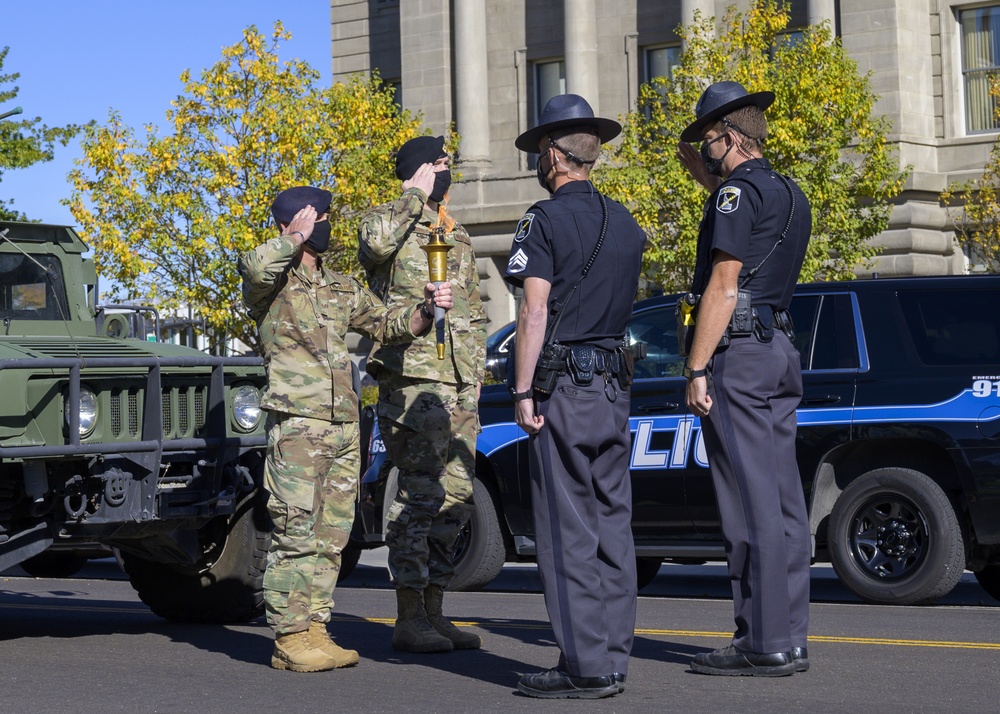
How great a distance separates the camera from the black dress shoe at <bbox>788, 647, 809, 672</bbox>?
6520 millimetres

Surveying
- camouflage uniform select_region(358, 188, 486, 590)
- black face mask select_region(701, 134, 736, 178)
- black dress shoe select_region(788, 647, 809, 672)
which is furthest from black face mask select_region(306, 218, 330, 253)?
black dress shoe select_region(788, 647, 809, 672)

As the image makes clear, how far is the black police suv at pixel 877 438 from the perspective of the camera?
9438 mm

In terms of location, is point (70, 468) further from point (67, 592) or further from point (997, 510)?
point (997, 510)

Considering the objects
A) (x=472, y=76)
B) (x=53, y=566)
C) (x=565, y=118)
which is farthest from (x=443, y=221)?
(x=472, y=76)

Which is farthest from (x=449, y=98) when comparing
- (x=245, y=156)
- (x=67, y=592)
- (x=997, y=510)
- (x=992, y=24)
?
(x=997, y=510)

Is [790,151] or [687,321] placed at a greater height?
[790,151]

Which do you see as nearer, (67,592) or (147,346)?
(147,346)

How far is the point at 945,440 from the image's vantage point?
9.50 metres

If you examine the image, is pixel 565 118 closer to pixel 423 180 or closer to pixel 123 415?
pixel 423 180

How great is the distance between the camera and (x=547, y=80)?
109 feet

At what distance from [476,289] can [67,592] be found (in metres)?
5.17

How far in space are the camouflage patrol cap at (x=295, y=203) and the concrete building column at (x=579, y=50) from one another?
79.3ft

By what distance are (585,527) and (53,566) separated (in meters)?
8.34

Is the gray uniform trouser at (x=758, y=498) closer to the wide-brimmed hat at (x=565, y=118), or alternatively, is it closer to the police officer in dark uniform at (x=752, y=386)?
the police officer in dark uniform at (x=752, y=386)
